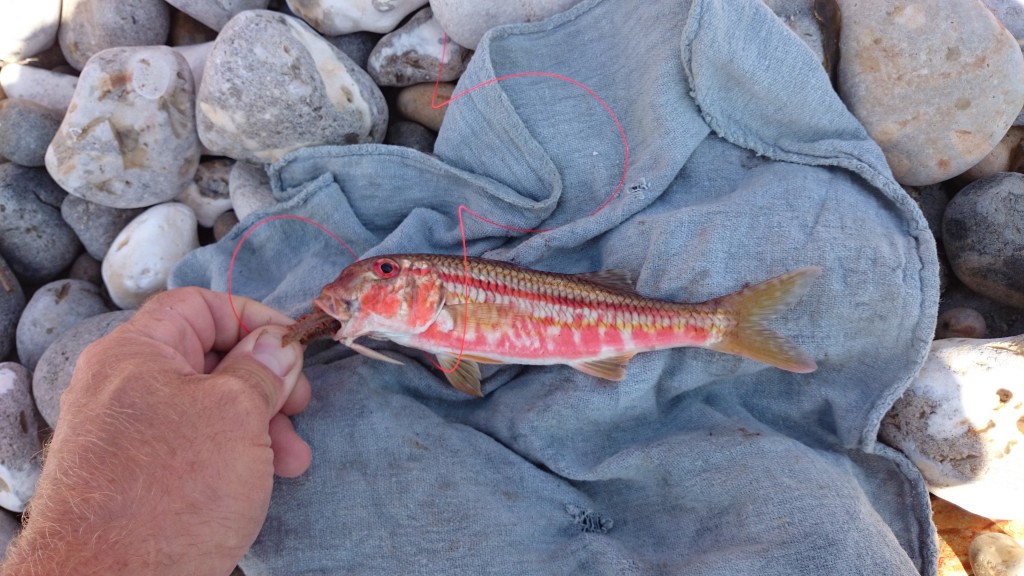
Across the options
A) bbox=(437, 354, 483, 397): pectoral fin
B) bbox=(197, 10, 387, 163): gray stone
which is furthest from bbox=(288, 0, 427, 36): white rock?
bbox=(437, 354, 483, 397): pectoral fin

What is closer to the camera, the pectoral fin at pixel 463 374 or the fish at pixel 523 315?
the fish at pixel 523 315

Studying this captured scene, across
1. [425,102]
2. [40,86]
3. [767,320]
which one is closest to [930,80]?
[767,320]

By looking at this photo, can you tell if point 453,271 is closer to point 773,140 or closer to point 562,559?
point 562,559

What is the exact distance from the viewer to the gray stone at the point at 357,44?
13.3ft

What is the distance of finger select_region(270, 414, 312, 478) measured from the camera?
8.40 feet

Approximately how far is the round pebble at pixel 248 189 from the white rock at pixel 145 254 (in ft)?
1.33

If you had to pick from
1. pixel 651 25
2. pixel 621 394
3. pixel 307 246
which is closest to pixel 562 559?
pixel 621 394

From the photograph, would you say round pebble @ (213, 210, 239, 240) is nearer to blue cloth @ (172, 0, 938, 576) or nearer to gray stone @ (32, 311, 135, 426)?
blue cloth @ (172, 0, 938, 576)

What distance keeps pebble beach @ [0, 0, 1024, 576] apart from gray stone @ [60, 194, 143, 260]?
1 centimetres

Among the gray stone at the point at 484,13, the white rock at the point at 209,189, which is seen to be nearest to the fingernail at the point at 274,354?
the white rock at the point at 209,189

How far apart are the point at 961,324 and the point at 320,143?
410 centimetres

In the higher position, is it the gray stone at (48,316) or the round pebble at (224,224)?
the round pebble at (224,224)

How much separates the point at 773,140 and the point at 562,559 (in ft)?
8.32

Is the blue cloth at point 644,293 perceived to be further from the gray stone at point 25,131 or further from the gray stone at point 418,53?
the gray stone at point 25,131
